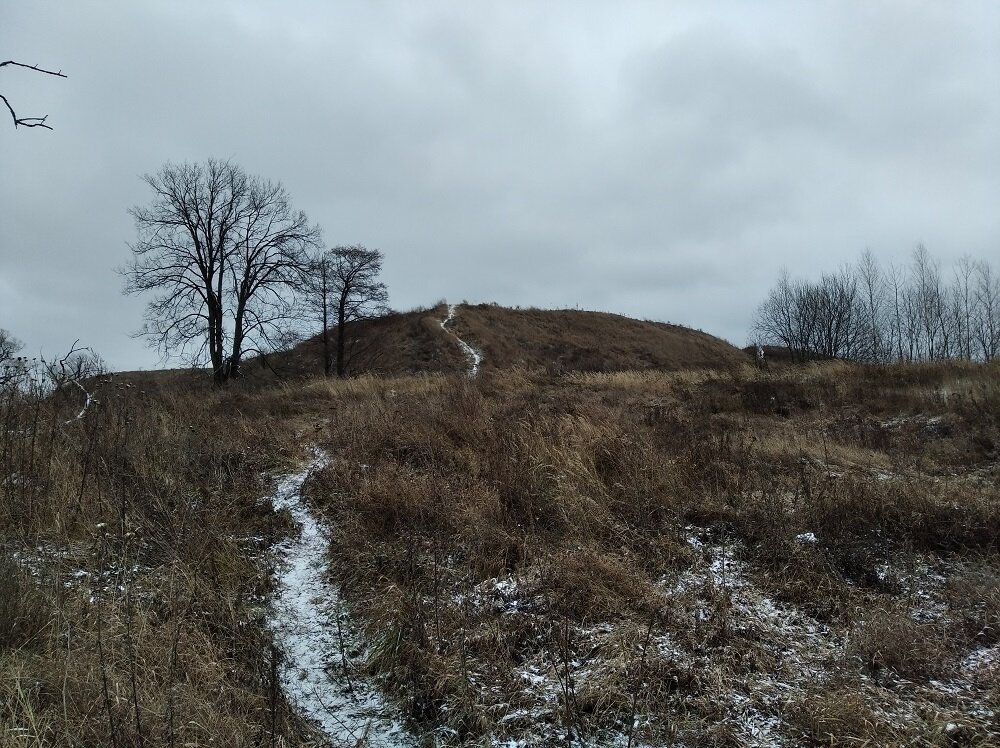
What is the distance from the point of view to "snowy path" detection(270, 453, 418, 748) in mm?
3201

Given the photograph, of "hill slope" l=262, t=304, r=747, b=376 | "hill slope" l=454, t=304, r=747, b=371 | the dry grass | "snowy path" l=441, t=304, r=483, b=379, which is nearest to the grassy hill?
the dry grass

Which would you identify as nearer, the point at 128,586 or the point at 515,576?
the point at 128,586

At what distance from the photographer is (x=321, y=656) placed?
3.76 metres

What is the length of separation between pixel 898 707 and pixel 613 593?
1.66 meters

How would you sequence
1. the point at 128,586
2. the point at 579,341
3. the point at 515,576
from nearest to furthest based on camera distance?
the point at 128,586 < the point at 515,576 < the point at 579,341

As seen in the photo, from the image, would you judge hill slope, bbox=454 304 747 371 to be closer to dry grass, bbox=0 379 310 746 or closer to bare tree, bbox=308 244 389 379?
bare tree, bbox=308 244 389 379

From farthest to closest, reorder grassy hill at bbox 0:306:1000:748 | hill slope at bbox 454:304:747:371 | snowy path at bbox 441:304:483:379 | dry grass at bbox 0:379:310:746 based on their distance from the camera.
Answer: hill slope at bbox 454:304:747:371 → snowy path at bbox 441:304:483:379 → grassy hill at bbox 0:306:1000:748 → dry grass at bbox 0:379:310:746

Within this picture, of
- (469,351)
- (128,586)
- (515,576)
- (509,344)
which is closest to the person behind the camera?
(128,586)

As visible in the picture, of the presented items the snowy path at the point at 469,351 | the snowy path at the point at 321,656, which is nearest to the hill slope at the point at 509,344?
the snowy path at the point at 469,351

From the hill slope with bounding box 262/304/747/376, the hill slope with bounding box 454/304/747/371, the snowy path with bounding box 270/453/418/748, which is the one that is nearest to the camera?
the snowy path with bounding box 270/453/418/748

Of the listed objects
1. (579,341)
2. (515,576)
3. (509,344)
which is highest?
(579,341)

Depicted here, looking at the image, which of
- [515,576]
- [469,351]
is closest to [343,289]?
[469,351]

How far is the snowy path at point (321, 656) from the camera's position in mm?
3201

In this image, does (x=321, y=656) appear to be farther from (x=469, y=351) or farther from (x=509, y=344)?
(x=509, y=344)
